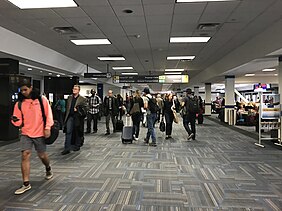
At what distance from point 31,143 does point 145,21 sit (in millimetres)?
3825

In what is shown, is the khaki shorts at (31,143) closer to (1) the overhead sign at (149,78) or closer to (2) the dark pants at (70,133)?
(2) the dark pants at (70,133)

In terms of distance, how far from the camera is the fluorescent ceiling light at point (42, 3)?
4.75 metres

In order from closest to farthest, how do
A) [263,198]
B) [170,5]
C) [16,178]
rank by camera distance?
[263,198] → [16,178] → [170,5]

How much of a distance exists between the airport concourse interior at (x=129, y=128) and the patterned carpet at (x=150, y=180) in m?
0.02

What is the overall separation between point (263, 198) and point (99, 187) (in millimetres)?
2302

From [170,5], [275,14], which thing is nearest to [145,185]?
[170,5]

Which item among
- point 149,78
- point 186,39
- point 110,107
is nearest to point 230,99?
point 149,78

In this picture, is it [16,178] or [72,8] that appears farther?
[72,8]

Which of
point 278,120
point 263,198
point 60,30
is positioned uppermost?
point 60,30

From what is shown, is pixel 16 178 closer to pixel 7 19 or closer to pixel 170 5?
pixel 7 19

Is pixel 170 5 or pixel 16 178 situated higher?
pixel 170 5

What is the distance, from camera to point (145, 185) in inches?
153

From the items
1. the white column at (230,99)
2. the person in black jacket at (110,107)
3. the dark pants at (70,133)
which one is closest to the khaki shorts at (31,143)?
the dark pants at (70,133)

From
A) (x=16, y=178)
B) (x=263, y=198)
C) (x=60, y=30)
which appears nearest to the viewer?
(x=263, y=198)
